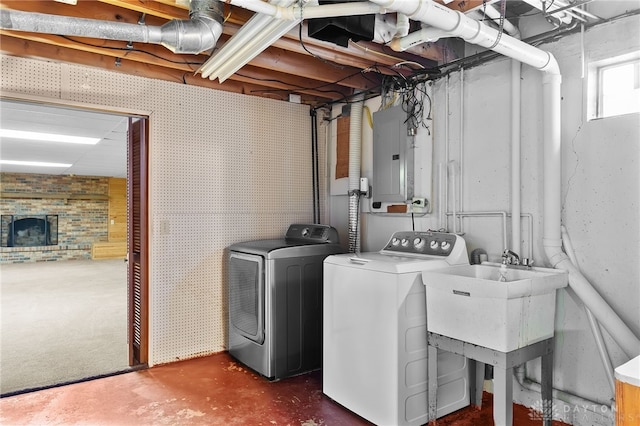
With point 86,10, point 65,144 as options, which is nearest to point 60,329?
point 65,144

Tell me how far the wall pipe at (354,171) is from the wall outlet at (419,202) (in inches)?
25.0

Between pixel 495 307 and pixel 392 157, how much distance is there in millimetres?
1690

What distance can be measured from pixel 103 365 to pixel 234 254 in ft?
4.70

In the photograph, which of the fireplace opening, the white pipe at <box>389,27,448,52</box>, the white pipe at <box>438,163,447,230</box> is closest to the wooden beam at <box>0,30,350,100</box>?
the white pipe at <box>438,163,447,230</box>

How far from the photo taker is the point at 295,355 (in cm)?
318

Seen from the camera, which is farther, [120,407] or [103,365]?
[103,365]

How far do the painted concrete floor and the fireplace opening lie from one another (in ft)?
33.2

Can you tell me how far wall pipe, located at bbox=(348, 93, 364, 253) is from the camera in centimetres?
365

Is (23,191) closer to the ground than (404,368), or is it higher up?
higher up

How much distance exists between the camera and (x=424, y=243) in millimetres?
2771

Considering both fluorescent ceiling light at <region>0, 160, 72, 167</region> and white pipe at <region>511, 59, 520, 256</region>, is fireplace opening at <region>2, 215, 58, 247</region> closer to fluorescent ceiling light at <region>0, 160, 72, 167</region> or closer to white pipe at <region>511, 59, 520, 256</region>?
fluorescent ceiling light at <region>0, 160, 72, 167</region>

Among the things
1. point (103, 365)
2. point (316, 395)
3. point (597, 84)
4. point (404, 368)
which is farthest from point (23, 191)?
point (597, 84)

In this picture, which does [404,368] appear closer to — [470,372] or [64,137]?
[470,372]

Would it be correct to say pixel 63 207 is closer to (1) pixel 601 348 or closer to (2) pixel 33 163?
(2) pixel 33 163
